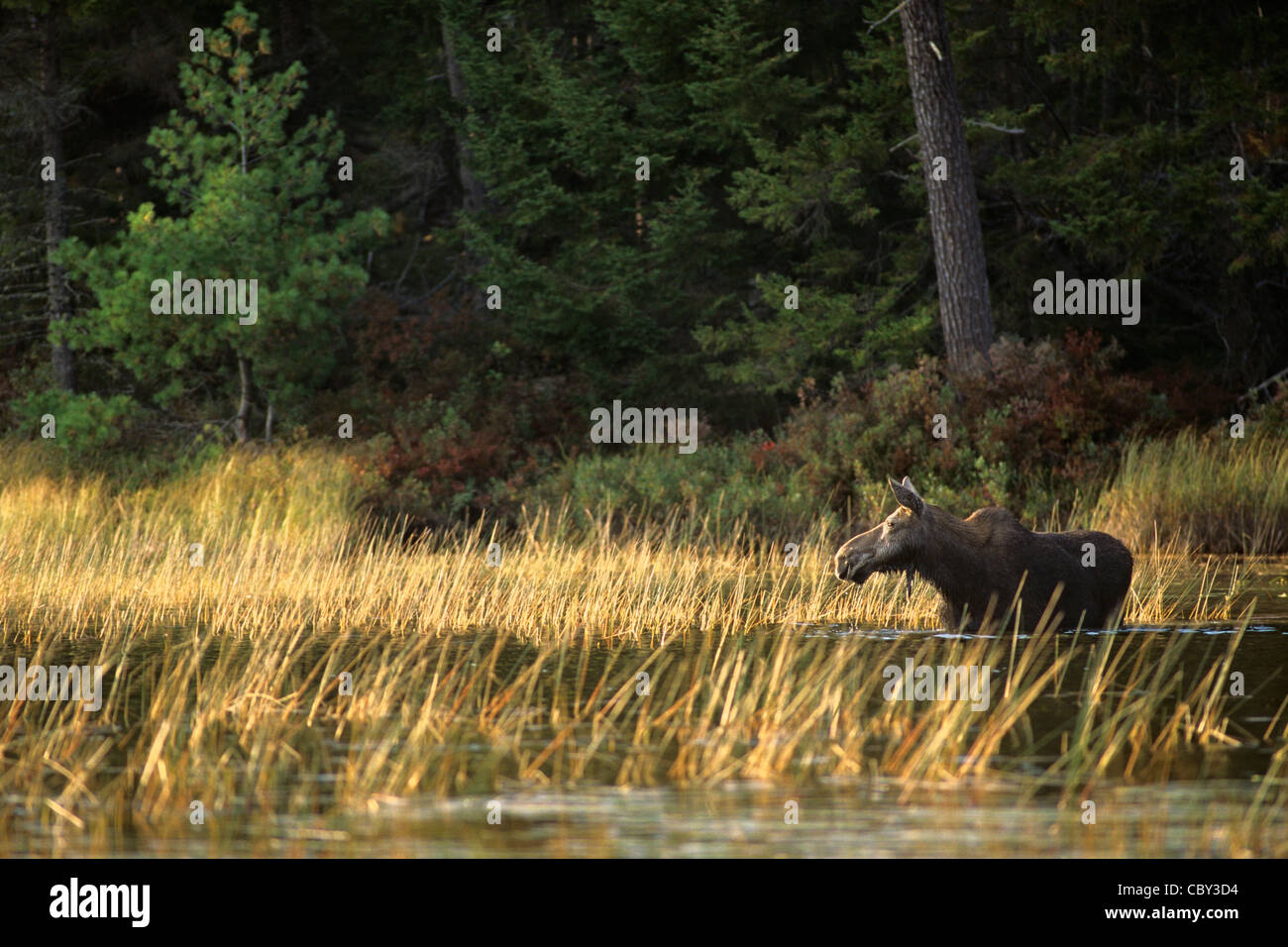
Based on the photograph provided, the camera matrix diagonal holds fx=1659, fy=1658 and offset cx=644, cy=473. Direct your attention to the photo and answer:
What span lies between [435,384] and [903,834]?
71.2 feet

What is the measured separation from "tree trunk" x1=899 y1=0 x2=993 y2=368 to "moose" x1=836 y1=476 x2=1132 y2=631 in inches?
400

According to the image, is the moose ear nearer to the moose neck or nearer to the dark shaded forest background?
the moose neck

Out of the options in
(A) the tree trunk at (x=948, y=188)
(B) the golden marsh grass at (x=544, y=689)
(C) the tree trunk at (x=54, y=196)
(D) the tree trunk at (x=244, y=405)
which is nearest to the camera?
(B) the golden marsh grass at (x=544, y=689)

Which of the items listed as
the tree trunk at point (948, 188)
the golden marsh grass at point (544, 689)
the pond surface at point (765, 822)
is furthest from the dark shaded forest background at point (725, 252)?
the pond surface at point (765, 822)

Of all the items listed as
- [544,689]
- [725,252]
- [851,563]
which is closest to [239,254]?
[725,252]

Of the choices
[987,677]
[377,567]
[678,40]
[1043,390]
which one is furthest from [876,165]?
[987,677]

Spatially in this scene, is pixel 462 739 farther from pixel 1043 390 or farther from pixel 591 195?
pixel 591 195

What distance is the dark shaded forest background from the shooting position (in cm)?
2272

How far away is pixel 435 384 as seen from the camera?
28156 mm

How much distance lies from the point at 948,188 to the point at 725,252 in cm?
686

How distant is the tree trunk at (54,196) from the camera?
3058 centimetres

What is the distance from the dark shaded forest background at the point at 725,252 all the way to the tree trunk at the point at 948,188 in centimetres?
54

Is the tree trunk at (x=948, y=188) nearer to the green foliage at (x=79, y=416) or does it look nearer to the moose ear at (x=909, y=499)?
the moose ear at (x=909, y=499)

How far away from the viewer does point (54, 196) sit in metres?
30.7
